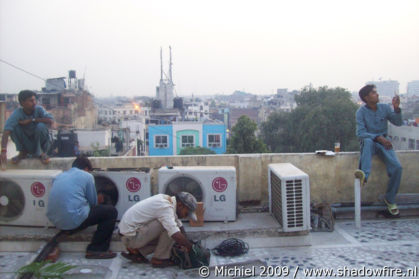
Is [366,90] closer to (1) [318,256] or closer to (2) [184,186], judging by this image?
(1) [318,256]

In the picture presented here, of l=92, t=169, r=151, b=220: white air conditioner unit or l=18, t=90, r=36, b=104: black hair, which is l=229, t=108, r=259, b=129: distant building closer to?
l=18, t=90, r=36, b=104: black hair

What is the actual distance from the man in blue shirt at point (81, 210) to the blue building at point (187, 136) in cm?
3992

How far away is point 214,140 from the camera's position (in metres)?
44.8

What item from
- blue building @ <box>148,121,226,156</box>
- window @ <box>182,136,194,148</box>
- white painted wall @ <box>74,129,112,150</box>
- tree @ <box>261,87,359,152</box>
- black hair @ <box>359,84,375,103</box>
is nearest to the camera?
black hair @ <box>359,84,375,103</box>

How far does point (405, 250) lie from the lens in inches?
177

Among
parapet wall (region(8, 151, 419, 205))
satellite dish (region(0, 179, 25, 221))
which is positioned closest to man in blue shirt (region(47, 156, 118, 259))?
satellite dish (region(0, 179, 25, 221))

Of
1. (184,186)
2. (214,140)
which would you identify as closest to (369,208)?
(184,186)

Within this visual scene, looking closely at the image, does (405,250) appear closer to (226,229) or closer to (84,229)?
(226,229)

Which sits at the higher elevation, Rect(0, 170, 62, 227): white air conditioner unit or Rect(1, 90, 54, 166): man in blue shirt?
Rect(1, 90, 54, 166): man in blue shirt

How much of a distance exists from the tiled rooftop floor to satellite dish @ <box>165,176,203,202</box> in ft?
2.69

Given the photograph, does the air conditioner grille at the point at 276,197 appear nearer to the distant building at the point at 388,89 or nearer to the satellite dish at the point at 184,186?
the satellite dish at the point at 184,186

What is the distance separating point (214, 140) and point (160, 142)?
597cm

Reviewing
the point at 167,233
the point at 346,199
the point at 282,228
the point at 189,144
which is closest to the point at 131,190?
the point at 167,233

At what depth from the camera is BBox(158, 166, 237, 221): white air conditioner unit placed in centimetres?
488
